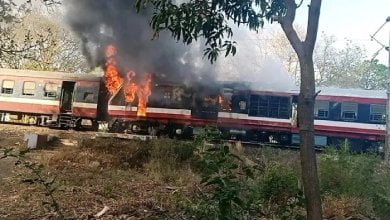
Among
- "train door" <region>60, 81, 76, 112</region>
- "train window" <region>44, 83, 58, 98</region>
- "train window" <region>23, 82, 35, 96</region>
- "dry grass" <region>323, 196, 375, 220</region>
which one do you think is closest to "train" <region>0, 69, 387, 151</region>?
"train door" <region>60, 81, 76, 112</region>

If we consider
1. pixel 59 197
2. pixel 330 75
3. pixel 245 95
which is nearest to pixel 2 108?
pixel 245 95

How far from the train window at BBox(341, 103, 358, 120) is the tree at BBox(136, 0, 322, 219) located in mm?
15992

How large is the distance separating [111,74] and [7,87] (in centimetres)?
640

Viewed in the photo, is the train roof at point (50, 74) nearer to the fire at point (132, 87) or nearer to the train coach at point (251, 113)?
the fire at point (132, 87)

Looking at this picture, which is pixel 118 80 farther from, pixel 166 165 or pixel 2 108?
pixel 166 165

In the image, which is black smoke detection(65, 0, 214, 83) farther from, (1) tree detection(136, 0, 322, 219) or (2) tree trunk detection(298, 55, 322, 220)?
(2) tree trunk detection(298, 55, 322, 220)

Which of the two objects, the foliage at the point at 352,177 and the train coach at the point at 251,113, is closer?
the foliage at the point at 352,177

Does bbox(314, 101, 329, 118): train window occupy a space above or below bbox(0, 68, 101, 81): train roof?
below

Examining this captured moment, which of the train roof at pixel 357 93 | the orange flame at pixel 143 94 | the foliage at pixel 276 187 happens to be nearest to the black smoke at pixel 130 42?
the orange flame at pixel 143 94

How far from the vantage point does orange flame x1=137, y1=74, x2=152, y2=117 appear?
65.1 ft

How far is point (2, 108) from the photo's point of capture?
894 inches

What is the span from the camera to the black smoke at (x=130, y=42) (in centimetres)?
1788

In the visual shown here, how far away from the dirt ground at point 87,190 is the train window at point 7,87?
→ 43.3 feet

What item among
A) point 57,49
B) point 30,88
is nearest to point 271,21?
point 30,88
